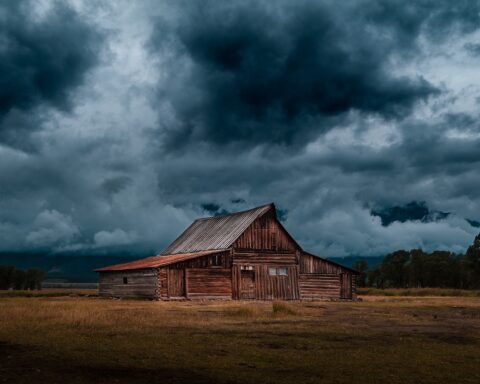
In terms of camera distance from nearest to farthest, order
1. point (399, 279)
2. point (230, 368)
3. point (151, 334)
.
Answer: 1. point (230, 368)
2. point (151, 334)
3. point (399, 279)

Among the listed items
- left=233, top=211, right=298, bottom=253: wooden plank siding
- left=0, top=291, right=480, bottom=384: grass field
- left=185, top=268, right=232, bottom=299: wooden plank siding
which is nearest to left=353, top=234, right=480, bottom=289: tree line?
left=233, top=211, right=298, bottom=253: wooden plank siding

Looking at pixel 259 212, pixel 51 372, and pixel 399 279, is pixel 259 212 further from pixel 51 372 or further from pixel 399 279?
pixel 399 279

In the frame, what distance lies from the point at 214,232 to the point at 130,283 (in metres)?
9.65

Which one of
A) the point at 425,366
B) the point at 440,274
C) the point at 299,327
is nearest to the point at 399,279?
the point at 440,274

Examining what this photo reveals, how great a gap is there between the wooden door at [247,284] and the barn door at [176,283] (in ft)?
17.3

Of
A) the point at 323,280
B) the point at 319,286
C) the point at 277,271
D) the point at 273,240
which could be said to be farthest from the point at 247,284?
the point at 323,280

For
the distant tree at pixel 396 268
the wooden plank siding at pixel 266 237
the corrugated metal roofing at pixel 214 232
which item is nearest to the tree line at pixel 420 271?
the distant tree at pixel 396 268

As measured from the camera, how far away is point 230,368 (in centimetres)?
1265

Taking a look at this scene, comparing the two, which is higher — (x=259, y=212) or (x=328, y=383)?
(x=259, y=212)

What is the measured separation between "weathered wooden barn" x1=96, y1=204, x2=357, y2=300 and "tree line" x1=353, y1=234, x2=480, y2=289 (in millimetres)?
55079

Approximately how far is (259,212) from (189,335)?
34.2m

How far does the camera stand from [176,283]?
4725 cm

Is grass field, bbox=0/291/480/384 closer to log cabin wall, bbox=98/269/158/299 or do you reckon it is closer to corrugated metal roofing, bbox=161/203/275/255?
log cabin wall, bbox=98/269/158/299

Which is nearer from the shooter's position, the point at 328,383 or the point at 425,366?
the point at 328,383
